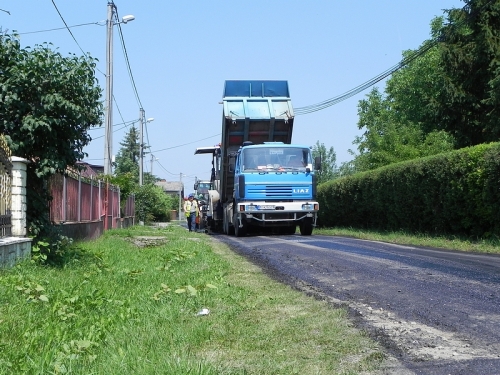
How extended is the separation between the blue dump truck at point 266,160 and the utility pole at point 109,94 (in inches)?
193

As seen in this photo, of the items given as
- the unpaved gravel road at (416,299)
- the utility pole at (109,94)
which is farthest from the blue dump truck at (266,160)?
the unpaved gravel road at (416,299)

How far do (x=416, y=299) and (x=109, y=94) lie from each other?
817 inches

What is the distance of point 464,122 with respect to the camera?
118 ft

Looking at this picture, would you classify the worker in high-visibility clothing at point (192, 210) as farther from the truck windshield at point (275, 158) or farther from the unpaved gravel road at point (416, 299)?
the unpaved gravel road at point (416, 299)

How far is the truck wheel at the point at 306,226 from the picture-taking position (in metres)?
22.2

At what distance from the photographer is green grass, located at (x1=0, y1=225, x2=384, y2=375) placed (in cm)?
446

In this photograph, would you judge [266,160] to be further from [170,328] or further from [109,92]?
[170,328]

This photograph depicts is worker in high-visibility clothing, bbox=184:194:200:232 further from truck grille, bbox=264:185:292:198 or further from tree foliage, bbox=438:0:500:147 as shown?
tree foliage, bbox=438:0:500:147

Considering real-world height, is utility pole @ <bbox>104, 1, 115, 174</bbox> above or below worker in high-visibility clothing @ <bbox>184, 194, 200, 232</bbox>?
above

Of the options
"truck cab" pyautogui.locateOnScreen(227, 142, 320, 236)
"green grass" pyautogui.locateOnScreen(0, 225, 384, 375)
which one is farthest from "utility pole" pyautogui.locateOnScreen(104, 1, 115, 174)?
"green grass" pyautogui.locateOnScreen(0, 225, 384, 375)

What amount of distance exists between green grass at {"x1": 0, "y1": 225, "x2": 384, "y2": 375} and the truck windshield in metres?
12.1

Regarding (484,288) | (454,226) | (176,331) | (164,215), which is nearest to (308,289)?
(484,288)

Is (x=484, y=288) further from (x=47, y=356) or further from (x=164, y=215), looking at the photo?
(x=164, y=215)

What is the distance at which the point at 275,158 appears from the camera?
21.6 m
